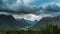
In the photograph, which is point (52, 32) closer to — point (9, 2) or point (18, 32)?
point (18, 32)

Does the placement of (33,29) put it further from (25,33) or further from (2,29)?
(2,29)

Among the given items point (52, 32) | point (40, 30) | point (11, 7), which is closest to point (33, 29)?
point (40, 30)

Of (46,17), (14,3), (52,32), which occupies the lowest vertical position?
(52,32)

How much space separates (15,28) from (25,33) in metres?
0.14

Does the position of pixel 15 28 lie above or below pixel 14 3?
below

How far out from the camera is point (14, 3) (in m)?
2.48

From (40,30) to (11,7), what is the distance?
1.53ft

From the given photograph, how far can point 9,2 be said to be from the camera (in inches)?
97.4

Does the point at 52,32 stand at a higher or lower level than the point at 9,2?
lower

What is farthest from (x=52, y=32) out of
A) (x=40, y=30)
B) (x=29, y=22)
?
(x=29, y=22)

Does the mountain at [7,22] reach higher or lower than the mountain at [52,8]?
lower

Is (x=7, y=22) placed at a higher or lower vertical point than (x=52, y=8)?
lower

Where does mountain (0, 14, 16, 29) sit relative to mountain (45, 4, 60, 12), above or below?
below

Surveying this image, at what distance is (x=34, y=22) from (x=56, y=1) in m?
0.39
